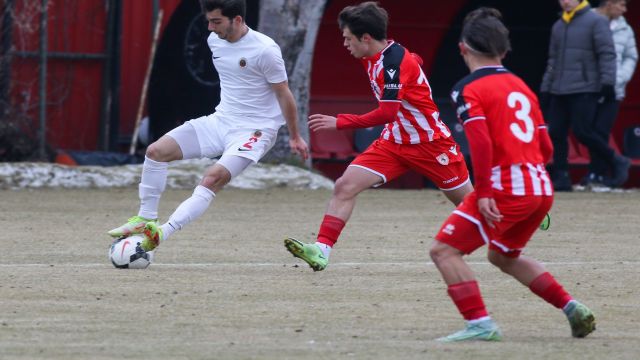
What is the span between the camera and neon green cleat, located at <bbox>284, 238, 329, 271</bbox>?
882 centimetres

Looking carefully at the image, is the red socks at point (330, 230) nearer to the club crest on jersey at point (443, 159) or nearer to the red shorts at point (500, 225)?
the club crest on jersey at point (443, 159)

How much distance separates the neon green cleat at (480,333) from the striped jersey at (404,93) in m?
2.45

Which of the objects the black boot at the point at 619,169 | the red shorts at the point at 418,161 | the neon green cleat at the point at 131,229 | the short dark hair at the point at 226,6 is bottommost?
the black boot at the point at 619,169

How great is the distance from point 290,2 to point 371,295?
806cm

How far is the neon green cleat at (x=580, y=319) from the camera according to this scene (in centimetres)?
676

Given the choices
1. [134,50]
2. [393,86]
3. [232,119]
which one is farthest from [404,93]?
[134,50]

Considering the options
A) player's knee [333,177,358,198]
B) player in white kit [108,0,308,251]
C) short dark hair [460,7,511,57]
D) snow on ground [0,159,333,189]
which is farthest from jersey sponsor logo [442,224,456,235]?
snow on ground [0,159,333,189]

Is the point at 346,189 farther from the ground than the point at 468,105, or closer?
closer

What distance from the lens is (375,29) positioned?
29.6 ft

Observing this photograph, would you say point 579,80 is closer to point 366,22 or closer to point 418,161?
point 418,161

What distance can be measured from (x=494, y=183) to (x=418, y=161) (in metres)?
2.65

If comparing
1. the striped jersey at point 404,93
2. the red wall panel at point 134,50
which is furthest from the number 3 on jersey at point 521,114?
the red wall panel at point 134,50

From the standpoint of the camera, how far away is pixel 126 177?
15.4m

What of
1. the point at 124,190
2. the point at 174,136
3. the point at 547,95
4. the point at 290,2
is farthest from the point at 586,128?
the point at 174,136
